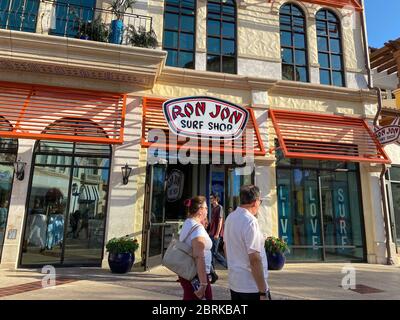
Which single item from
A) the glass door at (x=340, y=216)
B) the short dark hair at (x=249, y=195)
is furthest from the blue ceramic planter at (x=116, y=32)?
the glass door at (x=340, y=216)

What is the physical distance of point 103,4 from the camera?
9.24 metres

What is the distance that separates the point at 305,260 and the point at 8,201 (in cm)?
811

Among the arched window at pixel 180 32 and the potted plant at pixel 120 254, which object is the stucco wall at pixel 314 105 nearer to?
the arched window at pixel 180 32

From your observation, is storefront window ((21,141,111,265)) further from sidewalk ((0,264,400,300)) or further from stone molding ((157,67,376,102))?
stone molding ((157,67,376,102))

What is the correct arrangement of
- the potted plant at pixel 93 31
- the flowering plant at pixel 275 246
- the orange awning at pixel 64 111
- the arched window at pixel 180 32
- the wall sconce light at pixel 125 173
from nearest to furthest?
the orange awning at pixel 64 111 → the flowering plant at pixel 275 246 → the wall sconce light at pixel 125 173 → the potted plant at pixel 93 31 → the arched window at pixel 180 32

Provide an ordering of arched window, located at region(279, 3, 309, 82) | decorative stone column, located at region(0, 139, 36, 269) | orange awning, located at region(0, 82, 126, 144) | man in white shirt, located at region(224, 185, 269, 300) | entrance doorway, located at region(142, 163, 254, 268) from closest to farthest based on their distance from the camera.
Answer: man in white shirt, located at region(224, 185, 269, 300)
decorative stone column, located at region(0, 139, 36, 269)
orange awning, located at region(0, 82, 126, 144)
entrance doorway, located at region(142, 163, 254, 268)
arched window, located at region(279, 3, 309, 82)

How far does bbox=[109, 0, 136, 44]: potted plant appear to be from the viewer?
8.37m

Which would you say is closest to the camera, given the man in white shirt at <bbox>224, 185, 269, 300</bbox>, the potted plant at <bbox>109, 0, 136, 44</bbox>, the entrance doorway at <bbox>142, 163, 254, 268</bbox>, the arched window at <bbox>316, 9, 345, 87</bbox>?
the man in white shirt at <bbox>224, 185, 269, 300</bbox>

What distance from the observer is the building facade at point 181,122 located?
780 centimetres

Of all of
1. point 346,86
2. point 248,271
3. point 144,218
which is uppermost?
point 346,86

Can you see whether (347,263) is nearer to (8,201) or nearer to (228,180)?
(228,180)

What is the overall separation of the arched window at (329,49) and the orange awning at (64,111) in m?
6.88

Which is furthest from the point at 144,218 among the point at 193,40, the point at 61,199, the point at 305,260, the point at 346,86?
the point at 346,86

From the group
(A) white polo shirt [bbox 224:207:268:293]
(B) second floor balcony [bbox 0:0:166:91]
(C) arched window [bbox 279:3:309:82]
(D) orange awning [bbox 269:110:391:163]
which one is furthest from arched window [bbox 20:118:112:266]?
(C) arched window [bbox 279:3:309:82]
